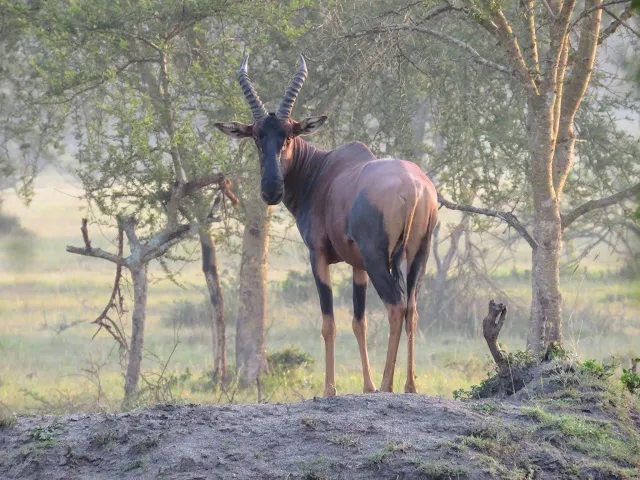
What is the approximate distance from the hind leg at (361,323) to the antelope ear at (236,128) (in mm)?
1565

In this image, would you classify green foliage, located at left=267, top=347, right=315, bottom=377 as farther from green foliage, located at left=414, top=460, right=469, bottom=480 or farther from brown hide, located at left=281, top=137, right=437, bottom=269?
green foliage, located at left=414, top=460, right=469, bottom=480

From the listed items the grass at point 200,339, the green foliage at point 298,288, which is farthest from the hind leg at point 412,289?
the green foliage at point 298,288

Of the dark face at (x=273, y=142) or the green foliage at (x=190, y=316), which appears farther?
the green foliage at (x=190, y=316)

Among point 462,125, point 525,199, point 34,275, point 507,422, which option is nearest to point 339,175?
point 507,422

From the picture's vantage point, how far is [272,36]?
12680mm

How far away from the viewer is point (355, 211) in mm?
7578

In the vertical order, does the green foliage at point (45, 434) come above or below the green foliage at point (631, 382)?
below

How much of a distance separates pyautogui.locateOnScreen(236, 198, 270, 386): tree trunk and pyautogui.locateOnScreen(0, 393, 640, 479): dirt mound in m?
7.69

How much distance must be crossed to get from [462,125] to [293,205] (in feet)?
12.9

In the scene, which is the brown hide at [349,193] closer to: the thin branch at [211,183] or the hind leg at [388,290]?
the hind leg at [388,290]

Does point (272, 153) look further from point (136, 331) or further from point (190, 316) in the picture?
point (190, 316)

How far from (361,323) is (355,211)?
101 centimetres

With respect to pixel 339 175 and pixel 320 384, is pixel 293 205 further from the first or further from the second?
pixel 320 384

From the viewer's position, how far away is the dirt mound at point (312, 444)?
5.57m
